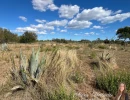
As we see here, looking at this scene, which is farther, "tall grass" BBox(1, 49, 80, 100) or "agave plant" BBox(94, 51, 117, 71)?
"agave plant" BBox(94, 51, 117, 71)

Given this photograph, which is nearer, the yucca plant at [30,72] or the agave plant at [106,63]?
the yucca plant at [30,72]

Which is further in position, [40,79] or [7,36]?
[7,36]

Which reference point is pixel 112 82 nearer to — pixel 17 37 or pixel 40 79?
pixel 40 79

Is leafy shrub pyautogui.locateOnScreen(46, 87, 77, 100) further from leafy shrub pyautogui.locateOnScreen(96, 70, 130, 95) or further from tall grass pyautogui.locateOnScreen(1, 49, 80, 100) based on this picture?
leafy shrub pyautogui.locateOnScreen(96, 70, 130, 95)

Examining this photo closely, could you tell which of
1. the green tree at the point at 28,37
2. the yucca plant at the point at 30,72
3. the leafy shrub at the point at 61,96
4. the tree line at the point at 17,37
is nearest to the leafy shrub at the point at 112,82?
the leafy shrub at the point at 61,96

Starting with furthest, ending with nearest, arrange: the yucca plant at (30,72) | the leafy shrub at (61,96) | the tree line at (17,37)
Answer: the tree line at (17,37), the yucca plant at (30,72), the leafy shrub at (61,96)

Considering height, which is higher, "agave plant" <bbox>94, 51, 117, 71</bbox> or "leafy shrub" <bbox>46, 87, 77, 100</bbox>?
"agave plant" <bbox>94, 51, 117, 71</bbox>

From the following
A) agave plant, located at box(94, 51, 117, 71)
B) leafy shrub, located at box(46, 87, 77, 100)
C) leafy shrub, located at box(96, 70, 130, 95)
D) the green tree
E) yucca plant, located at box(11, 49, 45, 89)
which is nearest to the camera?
leafy shrub, located at box(46, 87, 77, 100)

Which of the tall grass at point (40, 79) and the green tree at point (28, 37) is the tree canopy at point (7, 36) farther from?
the tall grass at point (40, 79)

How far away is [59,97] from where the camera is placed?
501 centimetres

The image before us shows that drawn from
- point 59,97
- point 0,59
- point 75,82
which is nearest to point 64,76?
point 75,82

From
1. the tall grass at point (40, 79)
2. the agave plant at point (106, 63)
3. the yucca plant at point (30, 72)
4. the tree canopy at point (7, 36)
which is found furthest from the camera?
the tree canopy at point (7, 36)

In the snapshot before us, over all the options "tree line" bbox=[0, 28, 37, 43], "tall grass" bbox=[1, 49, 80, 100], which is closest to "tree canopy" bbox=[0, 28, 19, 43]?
"tree line" bbox=[0, 28, 37, 43]

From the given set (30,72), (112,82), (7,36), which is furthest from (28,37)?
(112,82)
